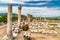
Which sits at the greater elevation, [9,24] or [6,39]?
[9,24]

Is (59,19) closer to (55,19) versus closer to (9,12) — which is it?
(55,19)

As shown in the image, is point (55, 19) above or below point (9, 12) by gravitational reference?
below

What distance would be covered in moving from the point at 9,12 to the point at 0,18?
1368 centimetres

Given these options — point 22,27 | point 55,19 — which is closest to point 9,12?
point 22,27

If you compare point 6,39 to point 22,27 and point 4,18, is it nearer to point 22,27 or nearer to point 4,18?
point 22,27

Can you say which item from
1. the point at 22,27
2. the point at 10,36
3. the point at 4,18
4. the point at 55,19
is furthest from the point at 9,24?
the point at 55,19

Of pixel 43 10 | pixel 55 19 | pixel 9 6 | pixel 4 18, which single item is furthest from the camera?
pixel 55 19

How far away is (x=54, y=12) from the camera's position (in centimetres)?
1823

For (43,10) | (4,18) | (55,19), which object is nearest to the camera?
(43,10)

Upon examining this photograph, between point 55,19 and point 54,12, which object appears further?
point 55,19

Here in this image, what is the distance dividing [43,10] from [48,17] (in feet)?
13.3

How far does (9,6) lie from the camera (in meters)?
6.47

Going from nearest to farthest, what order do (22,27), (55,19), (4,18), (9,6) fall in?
1. (9,6)
2. (22,27)
3. (4,18)
4. (55,19)

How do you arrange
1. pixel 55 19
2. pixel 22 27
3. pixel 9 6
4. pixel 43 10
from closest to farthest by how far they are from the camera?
pixel 9 6 → pixel 22 27 → pixel 43 10 → pixel 55 19
